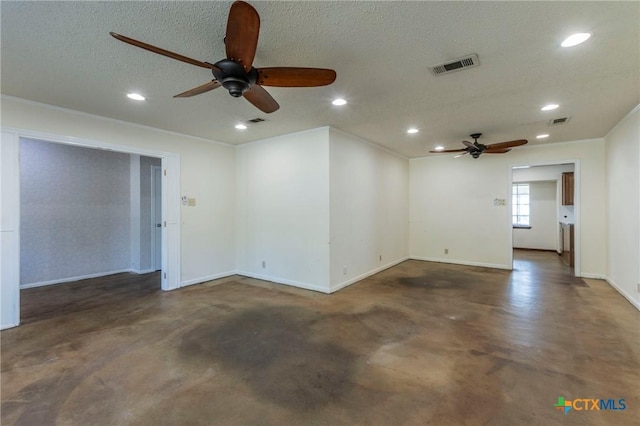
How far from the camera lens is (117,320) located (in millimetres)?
3584

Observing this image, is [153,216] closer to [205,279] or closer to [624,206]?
[205,279]

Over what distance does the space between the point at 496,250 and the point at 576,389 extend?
4.85 m

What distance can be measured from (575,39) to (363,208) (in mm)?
3723

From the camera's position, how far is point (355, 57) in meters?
→ 2.53

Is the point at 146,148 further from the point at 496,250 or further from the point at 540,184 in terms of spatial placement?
the point at 540,184

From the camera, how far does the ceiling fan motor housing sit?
2051 millimetres

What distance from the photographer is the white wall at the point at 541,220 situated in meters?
9.02

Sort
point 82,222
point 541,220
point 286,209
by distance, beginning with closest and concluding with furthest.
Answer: point 286,209, point 82,222, point 541,220

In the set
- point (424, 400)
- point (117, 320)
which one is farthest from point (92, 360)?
point (424, 400)

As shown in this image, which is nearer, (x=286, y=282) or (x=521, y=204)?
(x=286, y=282)

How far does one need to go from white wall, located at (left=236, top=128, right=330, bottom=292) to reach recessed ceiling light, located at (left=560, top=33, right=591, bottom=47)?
9.70 ft

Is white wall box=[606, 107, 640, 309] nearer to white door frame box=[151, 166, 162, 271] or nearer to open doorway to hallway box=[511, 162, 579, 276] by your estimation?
open doorway to hallway box=[511, 162, 579, 276]

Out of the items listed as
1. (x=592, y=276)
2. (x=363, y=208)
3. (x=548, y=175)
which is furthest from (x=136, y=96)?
(x=548, y=175)

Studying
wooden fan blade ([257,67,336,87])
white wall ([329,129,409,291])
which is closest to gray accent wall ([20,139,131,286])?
white wall ([329,129,409,291])
